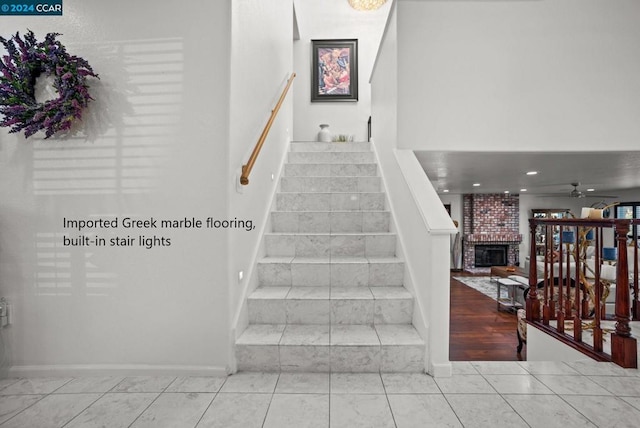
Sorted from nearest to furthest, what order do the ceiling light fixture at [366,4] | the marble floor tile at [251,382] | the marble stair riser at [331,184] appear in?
the marble floor tile at [251,382] → the marble stair riser at [331,184] → the ceiling light fixture at [366,4]

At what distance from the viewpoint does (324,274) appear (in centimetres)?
229

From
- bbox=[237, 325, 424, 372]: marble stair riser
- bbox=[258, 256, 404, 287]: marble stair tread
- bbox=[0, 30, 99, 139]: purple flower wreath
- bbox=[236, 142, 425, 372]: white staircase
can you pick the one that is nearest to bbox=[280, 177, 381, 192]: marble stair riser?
bbox=[236, 142, 425, 372]: white staircase

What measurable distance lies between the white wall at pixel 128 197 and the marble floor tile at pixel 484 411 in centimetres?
132

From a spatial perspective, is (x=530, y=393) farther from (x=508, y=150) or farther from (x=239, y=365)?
(x=508, y=150)

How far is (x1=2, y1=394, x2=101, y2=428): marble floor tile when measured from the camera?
143 centimetres

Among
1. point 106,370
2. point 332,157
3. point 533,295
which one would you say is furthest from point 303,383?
point 332,157

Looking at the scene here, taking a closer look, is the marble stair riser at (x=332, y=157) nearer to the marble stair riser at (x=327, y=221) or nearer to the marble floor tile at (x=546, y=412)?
the marble stair riser at (x=327, y=221)

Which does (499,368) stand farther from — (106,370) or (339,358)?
(106,370)

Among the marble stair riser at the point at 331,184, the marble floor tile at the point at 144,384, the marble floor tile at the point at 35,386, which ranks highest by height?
the marble stair riser at the point at 331,184

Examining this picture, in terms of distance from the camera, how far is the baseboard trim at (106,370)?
179 centimetres

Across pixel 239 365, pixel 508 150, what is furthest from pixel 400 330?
pixel 508 150

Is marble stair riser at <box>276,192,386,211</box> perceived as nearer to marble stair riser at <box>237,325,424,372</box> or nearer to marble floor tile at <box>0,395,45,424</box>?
marble stair riser at <box>237,325,424,372</box>

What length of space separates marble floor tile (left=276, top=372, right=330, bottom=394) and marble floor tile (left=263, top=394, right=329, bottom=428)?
3 centimetres

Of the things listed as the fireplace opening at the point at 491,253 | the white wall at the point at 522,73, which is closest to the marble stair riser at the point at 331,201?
the white wall at the point at 522,73
